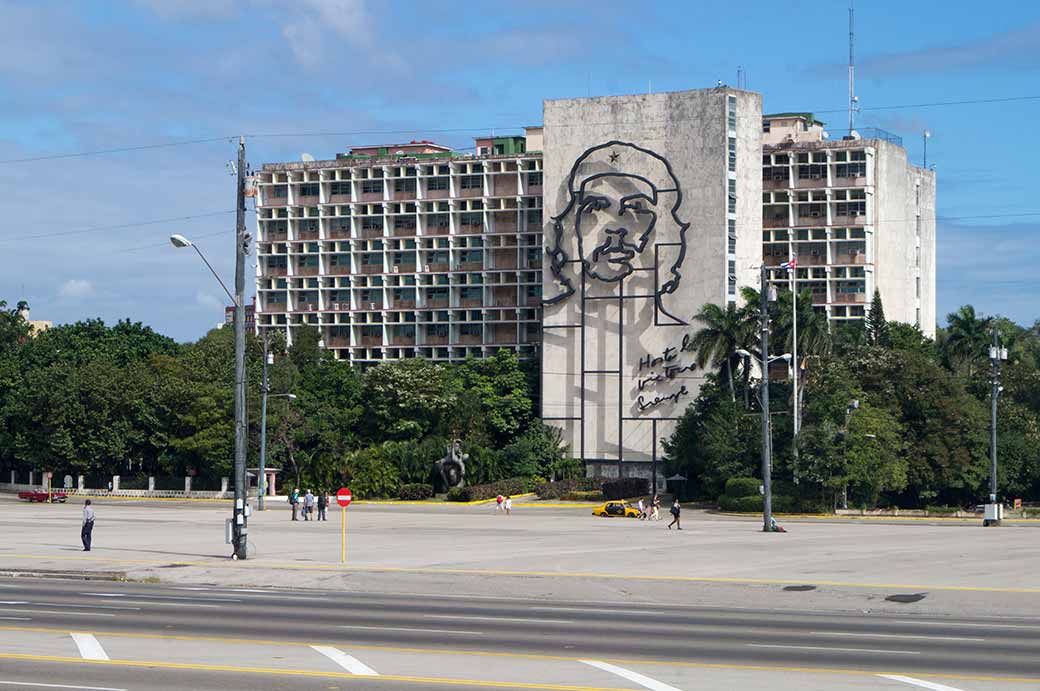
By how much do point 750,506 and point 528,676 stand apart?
6602 centimetres

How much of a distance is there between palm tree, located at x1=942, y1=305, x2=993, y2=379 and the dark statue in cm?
4260

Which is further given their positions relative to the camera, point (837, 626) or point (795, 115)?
point (795, 115)

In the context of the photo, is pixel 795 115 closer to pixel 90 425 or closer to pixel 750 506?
pixel 750 506

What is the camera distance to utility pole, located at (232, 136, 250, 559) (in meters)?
42.6

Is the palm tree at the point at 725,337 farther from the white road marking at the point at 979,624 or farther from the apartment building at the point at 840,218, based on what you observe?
the white road marking at the point at 979,624

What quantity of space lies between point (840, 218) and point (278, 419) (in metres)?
58.1

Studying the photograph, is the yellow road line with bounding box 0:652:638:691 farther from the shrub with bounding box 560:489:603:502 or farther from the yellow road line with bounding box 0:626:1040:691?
the shrub with bounding box 560:489:603:502

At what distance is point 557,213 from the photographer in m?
119

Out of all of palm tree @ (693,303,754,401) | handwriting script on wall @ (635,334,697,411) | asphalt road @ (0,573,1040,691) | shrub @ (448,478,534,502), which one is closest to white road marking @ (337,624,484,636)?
asphalt road @ (0,573,1040,691)

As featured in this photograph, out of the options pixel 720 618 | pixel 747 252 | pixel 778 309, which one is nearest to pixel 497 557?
pixel 720 618

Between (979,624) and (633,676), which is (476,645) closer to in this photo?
(633,676)

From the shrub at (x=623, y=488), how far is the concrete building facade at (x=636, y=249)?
370 inches

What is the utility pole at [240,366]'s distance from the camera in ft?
140

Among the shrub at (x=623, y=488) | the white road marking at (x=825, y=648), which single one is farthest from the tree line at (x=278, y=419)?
the white road marking at (x=825, y=648)
